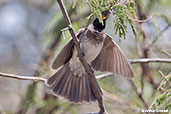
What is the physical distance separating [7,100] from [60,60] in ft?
8.86

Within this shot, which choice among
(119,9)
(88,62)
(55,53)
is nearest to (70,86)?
(88,62)

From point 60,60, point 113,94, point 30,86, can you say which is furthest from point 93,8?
point 113,94

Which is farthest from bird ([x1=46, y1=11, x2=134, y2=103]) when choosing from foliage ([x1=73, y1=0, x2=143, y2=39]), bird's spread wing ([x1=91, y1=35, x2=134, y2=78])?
foliage ([x1=73, y1=0, x2=143, y2=39])

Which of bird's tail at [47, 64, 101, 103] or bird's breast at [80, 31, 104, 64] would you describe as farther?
bird's tail at [47, 64, 101, 103]

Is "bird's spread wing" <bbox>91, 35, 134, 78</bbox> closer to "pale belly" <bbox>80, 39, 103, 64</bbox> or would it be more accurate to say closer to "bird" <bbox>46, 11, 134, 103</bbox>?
"bird" <bbox>46, 11, 134, 103</bbox>

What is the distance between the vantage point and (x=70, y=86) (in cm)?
334

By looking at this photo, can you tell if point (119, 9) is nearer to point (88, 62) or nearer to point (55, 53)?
point (88, 62)

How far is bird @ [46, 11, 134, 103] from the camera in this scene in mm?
2984

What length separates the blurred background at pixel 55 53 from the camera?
11.3ft

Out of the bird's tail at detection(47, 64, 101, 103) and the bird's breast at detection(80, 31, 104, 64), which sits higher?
the bird's breast at detection(80, 31, 104, 64)

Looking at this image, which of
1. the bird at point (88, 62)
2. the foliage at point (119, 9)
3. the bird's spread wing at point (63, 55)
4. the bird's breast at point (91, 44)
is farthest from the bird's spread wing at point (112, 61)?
the foliage at point (119, 9)

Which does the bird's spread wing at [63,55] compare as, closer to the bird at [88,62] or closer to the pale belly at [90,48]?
the bird at [88,62]

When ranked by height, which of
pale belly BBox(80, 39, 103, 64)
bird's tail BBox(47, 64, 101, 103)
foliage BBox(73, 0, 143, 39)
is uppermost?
foliage BBox(73, 0, 143, 39)

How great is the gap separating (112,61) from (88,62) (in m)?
0.23
